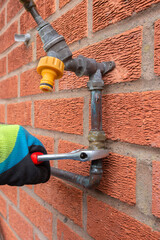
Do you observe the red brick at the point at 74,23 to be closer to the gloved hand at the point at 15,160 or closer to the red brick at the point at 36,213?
the gloved hand at the point at 15,160

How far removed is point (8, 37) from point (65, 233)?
33.3 inches

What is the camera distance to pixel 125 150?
17.3 inches

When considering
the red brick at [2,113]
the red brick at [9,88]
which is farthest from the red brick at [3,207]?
the red brick at [9,88]

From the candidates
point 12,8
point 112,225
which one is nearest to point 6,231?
point 112,225

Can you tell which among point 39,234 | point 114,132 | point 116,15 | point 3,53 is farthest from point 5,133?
point 3,53

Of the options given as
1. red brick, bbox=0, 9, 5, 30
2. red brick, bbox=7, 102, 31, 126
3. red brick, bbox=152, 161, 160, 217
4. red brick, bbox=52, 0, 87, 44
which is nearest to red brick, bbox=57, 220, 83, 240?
red brick, bbox=152, 161, 160, 217

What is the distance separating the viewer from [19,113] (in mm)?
896

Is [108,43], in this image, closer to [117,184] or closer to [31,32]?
[117,184]

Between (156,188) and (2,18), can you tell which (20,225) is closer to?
(156,188)

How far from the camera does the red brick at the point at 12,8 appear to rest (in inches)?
34.8

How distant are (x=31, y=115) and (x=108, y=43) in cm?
43

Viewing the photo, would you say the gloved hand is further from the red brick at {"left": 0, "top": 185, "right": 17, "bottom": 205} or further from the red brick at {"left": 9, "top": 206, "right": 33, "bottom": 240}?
the red brick at {"left": 0, "top": 185, "right": 17, "bottom": 205}

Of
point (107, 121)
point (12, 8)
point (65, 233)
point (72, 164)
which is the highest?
point (12, 8)

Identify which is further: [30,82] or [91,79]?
[30,82]
